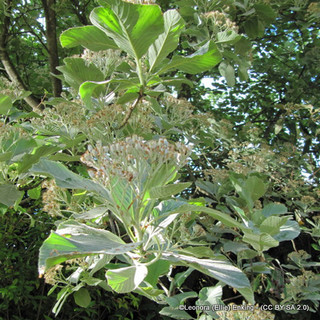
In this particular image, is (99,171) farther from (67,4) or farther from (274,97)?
(274,97)

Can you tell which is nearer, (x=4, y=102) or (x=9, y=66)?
(x=4, y=102)

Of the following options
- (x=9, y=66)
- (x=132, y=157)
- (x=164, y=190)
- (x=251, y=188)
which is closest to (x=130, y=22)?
(x=132, y=157)

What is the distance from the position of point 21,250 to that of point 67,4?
2.41m

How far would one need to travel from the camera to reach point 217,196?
2482 millimetres

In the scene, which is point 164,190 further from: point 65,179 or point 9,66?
point 9,66

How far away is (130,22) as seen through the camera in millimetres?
A: 1120

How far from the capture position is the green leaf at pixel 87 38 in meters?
1.28

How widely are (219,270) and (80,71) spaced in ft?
2.91

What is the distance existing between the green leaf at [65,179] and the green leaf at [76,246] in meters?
0.12

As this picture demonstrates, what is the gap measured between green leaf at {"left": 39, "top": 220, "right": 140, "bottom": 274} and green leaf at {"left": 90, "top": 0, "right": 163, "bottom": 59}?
2.02 feet

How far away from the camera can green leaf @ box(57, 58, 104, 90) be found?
1.39 meters

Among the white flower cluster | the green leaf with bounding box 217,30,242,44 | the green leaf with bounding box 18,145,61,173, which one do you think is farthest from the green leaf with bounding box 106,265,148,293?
the green leaf with bounding box 217,30,242,44

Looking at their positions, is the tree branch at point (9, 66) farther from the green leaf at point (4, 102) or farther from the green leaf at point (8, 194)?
the green leaf at point (8, 194)

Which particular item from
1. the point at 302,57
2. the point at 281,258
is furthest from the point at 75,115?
the point at 302,57
